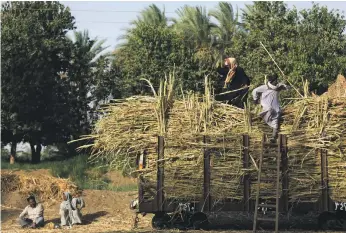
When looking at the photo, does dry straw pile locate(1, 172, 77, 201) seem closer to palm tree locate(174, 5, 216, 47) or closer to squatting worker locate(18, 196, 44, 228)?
squatting worker locate(18, 196, 44, 228)

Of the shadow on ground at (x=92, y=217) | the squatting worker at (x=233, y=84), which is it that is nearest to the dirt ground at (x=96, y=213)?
the shadow on ground at (x=92, y=217)

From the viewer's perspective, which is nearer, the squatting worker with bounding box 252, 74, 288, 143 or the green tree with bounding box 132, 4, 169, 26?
the squatting worker with bounding box 252, 74, 288, 143

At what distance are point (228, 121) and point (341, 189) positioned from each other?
2336 mm

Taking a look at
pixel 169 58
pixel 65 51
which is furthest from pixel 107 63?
pixel 169 58

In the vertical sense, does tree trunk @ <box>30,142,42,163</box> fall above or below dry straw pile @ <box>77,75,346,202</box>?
above

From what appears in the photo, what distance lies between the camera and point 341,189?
11.3 m

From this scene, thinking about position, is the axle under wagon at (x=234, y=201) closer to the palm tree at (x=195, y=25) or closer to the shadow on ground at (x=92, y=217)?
the shadow on ground at (x=92, y=217)

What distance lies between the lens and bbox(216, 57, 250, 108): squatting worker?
12.2 metres

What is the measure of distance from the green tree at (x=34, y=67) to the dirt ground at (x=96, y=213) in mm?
12487

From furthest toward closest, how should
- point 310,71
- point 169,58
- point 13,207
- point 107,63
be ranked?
point 107,63
point 169,58
point 310,71
point 13,207

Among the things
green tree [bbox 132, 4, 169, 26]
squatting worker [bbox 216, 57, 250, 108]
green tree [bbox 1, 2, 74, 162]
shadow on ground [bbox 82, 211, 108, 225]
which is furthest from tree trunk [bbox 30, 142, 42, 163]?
squatting worker [bbox 216, 57, 250, 108]

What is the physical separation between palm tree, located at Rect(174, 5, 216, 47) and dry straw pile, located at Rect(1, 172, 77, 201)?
17.9m

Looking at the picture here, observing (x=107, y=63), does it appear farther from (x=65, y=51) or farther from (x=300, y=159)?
(x=300, y=159)

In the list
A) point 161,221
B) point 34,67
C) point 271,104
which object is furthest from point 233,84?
point 34,67
